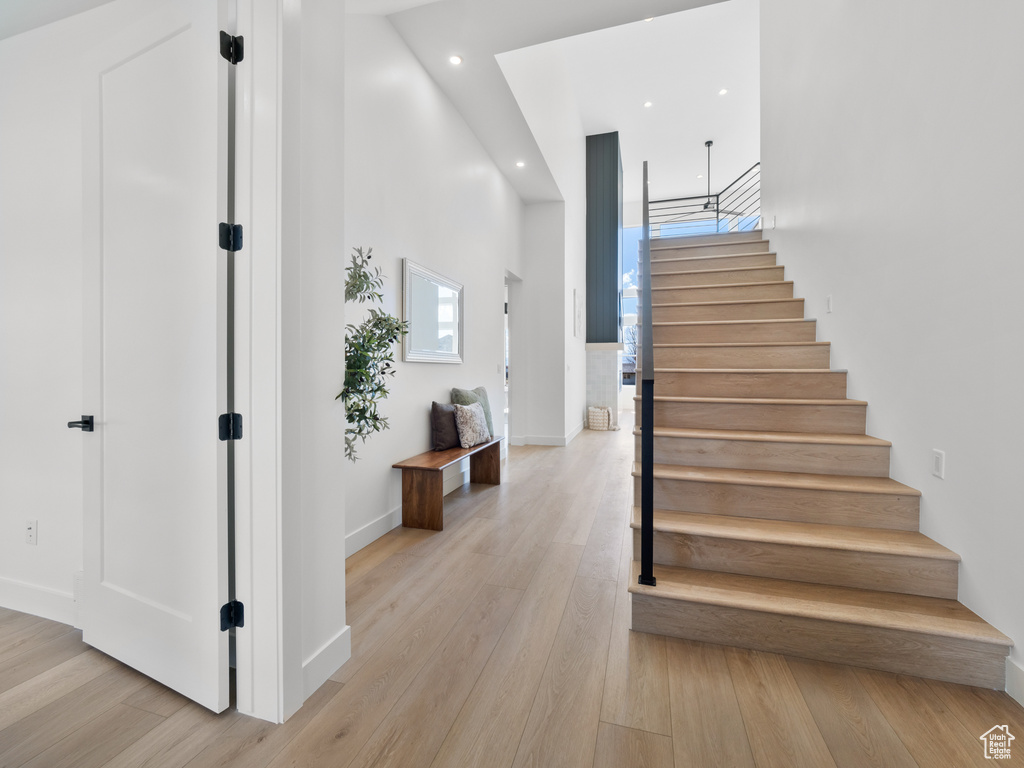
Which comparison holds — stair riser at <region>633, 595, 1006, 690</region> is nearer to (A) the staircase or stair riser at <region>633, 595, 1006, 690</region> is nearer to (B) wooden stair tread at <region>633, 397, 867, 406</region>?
(A) the staircase

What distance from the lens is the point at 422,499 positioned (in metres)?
3.00

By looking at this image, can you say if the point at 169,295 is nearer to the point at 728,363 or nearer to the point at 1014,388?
the point at 1014,388

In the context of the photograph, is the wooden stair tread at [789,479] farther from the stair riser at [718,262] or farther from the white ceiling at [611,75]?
the white ceiling at [611,75]

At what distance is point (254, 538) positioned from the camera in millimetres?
1318

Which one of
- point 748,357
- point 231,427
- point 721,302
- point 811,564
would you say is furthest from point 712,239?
point 231,427

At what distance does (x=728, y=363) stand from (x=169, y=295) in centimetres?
309

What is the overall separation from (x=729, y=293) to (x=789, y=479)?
85.2 inches

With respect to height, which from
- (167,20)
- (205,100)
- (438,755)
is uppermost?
(167,20)

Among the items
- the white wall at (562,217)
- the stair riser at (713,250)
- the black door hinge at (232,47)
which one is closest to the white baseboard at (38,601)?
the black door hinge at (232,47)

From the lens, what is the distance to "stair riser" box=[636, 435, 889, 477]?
2.21m

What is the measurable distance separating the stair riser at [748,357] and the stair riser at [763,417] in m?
0.61

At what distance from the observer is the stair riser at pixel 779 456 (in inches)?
87.2

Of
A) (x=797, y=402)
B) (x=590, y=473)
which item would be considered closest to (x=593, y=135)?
(x=590, y=473)

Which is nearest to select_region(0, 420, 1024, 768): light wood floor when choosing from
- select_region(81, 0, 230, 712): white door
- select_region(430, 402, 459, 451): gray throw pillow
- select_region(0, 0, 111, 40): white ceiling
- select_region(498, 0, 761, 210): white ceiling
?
select_region(81, 0, 230, 712): white door
